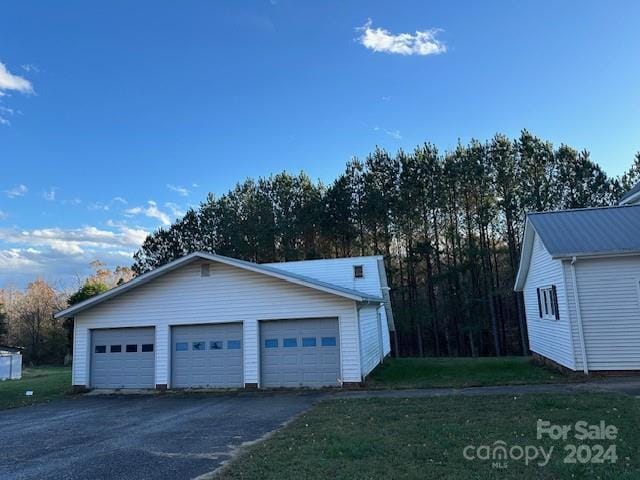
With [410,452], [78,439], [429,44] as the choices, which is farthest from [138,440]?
[429,44]

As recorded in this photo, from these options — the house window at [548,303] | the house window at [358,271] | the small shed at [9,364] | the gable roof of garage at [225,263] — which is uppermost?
the house window at [358,271]

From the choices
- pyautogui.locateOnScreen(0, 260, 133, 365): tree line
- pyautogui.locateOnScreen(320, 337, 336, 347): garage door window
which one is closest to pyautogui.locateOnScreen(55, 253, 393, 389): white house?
pyautogui.locateOnScreen(320, 337, 336, 347): garage door window

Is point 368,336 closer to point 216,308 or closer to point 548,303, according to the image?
point 216,308

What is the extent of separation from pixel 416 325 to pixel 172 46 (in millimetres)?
22568

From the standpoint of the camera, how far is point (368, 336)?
16078 millimetres

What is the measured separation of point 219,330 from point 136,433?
20.0ft

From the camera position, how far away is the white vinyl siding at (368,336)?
13945 millimetres

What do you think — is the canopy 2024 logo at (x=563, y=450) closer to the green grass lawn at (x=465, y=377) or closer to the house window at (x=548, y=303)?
the green grass lawn at (x=465, y=377)

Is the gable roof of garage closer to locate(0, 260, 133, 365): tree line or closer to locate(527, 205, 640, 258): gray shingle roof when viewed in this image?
locate(527, 205, 640, 258): gray shingle roof

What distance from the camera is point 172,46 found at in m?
14.8

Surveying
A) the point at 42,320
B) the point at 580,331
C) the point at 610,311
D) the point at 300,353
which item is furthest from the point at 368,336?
the point at 42,320

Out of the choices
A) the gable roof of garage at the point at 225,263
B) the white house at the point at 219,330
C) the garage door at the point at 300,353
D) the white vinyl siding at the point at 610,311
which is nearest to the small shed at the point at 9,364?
the white house at the point at 219,330

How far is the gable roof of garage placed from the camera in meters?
13.0

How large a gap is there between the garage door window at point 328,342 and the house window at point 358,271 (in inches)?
317
